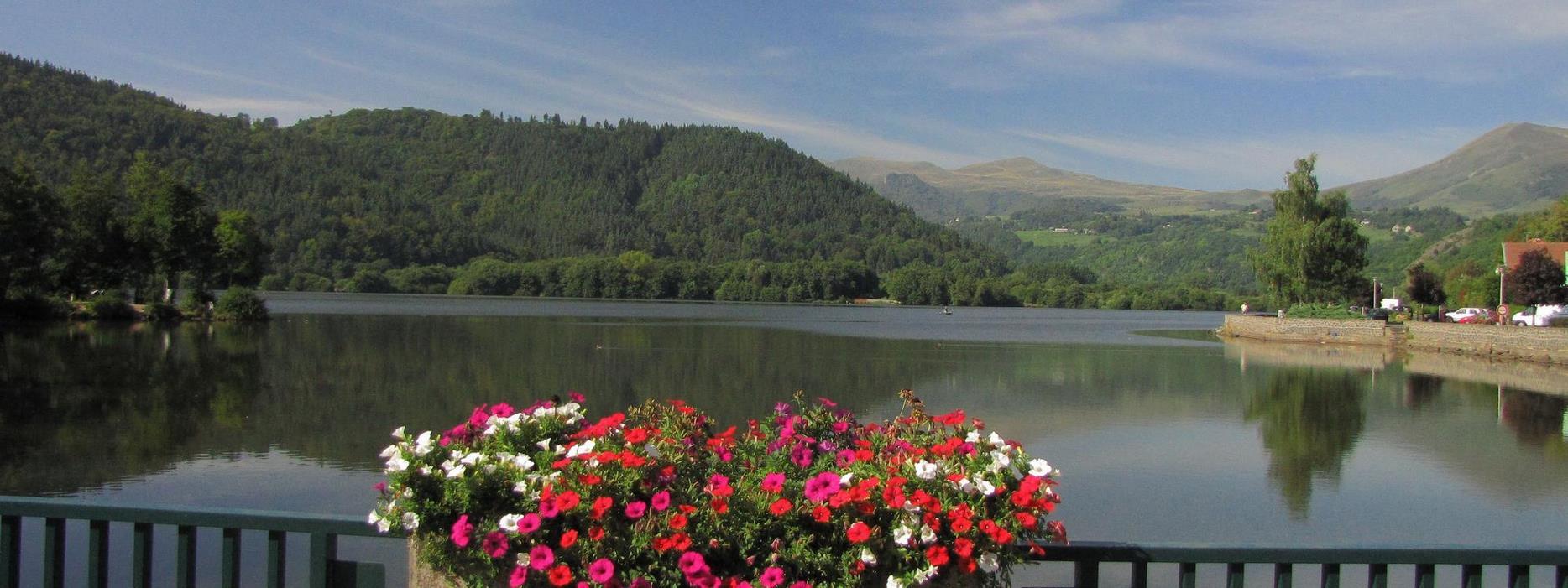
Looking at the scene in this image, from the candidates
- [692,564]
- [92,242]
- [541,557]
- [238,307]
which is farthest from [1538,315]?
[92,242]

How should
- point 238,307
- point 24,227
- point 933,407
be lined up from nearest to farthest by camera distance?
point 933,407
point 24,227
point 238,307

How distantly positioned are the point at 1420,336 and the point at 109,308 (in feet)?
183

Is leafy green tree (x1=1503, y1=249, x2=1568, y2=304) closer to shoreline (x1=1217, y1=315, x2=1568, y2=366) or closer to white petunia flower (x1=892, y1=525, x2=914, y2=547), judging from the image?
shoreline (x1=1217, y1=315, x2=1568, y2=366)

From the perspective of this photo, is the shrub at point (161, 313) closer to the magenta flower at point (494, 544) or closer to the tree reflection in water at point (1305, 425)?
the tree reflection in water at point (1305, 425)

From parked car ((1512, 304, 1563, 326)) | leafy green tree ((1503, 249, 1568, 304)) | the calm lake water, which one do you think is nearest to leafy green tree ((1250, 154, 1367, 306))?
parked car ((1512, 304, 1563, 326))

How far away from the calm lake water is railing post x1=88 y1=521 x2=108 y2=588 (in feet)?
16.6

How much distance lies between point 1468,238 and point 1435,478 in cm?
13604

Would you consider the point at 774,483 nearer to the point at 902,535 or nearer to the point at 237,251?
the point at 902,535

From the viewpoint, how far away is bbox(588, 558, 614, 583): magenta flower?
3.56 metres

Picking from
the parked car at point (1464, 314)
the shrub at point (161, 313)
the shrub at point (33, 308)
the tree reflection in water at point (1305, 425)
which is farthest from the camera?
the parked car at point (1464, 314)

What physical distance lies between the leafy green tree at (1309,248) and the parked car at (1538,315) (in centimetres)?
1047

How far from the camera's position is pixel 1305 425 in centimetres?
2153

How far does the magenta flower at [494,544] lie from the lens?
3547 millimetres

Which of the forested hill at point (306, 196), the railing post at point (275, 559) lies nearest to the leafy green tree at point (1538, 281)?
the railing post at point (275, 559)
